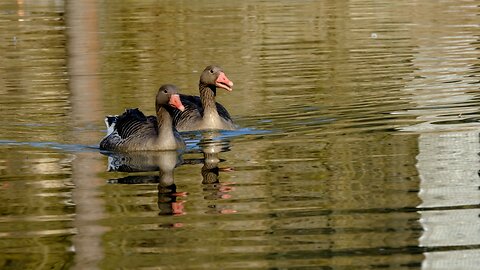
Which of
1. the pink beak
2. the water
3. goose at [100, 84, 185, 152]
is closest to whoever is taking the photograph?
the water

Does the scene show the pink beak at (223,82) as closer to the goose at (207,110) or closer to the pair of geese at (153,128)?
the goose at (207,110)

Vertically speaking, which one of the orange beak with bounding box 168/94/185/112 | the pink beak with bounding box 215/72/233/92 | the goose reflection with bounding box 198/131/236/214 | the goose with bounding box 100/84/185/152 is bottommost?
the goose reflection with bounding box 198/131/236/214

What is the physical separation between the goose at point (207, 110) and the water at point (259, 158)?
0.97 ft

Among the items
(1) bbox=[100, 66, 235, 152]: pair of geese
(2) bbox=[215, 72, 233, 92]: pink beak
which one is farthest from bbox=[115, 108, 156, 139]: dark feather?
(2) bbox=[215, 72, 233, 92]: pink beak

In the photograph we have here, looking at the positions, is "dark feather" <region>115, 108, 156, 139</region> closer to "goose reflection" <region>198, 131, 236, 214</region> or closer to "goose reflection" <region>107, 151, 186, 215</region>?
"goose reflection" <region>107, 151, 186, 215</region>

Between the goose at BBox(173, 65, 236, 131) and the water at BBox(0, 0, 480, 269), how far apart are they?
30cm

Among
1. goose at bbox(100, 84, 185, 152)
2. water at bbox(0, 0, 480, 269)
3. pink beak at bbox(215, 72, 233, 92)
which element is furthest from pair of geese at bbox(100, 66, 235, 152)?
pink beak at bbox(215, 72, 233, 92)

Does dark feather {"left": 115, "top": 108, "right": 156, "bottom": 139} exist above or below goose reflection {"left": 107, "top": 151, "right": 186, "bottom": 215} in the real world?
above

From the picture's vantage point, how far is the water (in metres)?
9.55

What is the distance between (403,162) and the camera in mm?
13375

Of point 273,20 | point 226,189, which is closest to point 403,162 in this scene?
point 226,189

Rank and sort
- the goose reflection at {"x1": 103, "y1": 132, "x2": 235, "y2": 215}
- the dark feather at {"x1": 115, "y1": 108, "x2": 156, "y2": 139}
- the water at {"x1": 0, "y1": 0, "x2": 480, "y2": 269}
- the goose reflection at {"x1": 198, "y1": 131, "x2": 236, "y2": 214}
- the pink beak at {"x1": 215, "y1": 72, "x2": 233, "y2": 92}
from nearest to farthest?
1. the water at {"x1": 0, "y1": 0, "x2": 480, "y2": 269}
2. the goose reflection at {"x1": 103, "y1": 132, "x2": 235, "y2": 215}
3. the goose reflection at {"x1": 198, "y1": 131, "x2": 236, "y2": 214}
4. the dark feather at {"x1": 115, "y1": 108, "x2": 156, "y2": 139}
5. the pink beak at {"x1": 215, "y1": 72, "x2": 233, "y2": 92}

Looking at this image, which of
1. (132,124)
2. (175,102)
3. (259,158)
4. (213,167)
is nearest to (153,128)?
(132,124)

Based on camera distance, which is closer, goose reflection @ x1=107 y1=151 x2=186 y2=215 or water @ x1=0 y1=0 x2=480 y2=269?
water @ x1=0 y1=0 x2=480 y2=269
